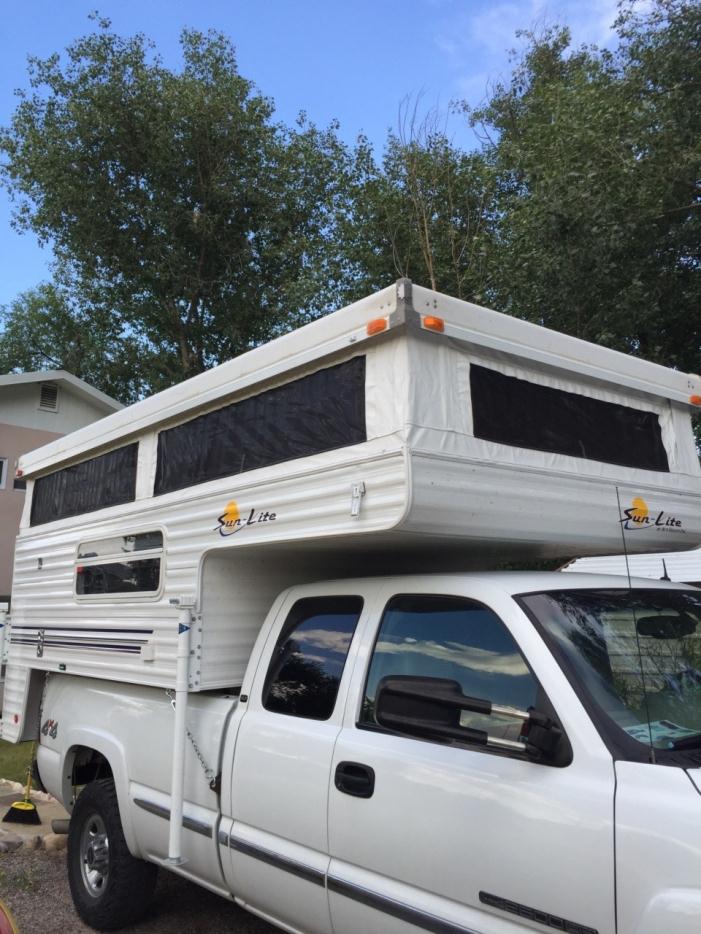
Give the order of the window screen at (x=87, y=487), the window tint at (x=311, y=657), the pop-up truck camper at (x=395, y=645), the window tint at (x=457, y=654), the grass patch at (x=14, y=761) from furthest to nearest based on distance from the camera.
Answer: the grass patch at (x=14, y=761) → the window screen at (x=87, y=487) → the window tint at (x=311, y=657) → the window tint at (x=457, y=654) → the pop-up truck camper at (x=395, y=645)

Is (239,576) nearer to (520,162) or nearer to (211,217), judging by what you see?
(520,162)

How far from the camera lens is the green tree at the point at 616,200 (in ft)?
32.1

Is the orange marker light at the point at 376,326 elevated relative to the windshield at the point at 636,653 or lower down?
elevated

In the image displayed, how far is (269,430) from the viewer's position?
3848 millimetres

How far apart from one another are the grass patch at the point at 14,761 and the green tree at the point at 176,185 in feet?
38.7

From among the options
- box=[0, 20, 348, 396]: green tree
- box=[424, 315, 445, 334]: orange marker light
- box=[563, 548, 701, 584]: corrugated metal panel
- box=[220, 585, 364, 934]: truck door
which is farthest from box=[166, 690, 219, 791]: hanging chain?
box=[0, 20, 348, 396]: green tree

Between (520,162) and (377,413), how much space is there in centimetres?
879

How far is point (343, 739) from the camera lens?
2.98 meters

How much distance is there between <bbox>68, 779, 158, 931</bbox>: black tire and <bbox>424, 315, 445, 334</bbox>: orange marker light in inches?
125

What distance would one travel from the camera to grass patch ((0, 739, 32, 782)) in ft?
24.4

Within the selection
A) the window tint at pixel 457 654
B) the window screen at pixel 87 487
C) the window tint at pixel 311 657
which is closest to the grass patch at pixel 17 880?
the window screen at pixel 87 487

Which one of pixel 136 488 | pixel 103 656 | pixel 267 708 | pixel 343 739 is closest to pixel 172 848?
pixel 267 708

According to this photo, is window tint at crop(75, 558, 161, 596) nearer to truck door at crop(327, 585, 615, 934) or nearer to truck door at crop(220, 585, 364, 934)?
truck door at crop(220, 585, 364, 934)

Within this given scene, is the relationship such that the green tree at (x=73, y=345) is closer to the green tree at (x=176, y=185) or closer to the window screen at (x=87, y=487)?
the green tree at (x=176, y=185)
